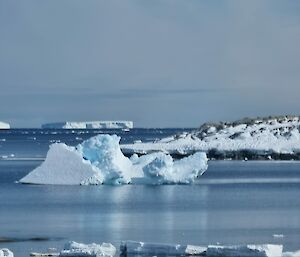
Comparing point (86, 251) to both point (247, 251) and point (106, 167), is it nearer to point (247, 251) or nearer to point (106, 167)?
point (247, 251)

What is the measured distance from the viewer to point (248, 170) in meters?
62.1

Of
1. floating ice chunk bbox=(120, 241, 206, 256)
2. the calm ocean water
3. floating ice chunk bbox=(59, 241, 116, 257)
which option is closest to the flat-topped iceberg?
the calm ocean water

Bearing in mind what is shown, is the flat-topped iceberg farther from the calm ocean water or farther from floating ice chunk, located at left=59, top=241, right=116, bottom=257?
→ floating ice chunk, located at left=59, top=241, right=116, bottom=257

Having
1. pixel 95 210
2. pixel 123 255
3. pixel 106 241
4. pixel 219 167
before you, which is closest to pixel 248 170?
pixel 219 167

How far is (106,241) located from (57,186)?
62.5ft

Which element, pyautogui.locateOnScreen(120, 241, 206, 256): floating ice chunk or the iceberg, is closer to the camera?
the iceberg

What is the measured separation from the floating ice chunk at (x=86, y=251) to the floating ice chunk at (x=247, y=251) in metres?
1.97

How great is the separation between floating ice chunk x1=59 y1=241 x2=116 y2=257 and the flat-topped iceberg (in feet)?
61.6

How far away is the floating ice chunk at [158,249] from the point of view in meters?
23.0

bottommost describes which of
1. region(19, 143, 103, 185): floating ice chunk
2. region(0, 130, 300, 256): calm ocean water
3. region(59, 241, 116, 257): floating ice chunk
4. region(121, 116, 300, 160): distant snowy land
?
region(59, 241, 116, 257): floating ice chunk

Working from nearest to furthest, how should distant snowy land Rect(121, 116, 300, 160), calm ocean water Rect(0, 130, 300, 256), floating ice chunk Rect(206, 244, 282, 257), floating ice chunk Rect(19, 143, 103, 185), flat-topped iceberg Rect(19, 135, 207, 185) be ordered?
floating ice chunk Rect(206, 244, 282, 257) → calm ocean water Rect(0, 130, 300, 256) → floating ice chunk Rect(19, 143, 103, 185) → flat-topped iceberg Rect(19, 135, 207, 185) → distant snowy land Rect(121, 116, 300, 160)

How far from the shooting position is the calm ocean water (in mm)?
27922

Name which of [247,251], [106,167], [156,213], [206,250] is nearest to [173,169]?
[106,167]

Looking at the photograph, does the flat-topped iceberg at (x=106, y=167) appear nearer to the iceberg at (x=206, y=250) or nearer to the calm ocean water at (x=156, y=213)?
the calm ocean water at (x=156, y=213)
